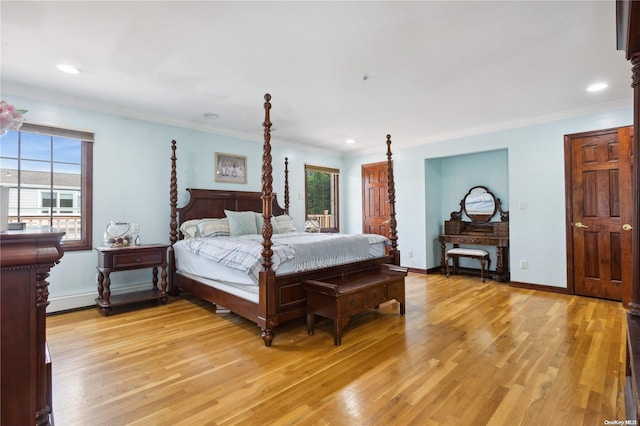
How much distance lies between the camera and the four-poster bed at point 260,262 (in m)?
2.75

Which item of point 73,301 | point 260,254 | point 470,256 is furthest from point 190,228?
point 470,256

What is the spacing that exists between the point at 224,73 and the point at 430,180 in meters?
4.12

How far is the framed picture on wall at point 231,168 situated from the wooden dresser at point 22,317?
4.14 m

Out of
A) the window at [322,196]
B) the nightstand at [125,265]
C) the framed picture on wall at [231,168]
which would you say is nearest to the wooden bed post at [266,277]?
the nightstand at [125,265]

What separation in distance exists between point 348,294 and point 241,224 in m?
2.12

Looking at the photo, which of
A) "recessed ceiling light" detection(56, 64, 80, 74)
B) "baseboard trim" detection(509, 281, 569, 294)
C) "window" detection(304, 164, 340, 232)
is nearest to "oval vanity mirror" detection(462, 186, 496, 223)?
"baseboard trim" detection(509, 281, 569, 294)

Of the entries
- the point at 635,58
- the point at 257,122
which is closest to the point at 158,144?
the point at 257,122

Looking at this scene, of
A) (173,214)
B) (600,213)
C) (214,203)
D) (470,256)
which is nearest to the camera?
(600,213)

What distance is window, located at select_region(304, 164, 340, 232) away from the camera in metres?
6.37

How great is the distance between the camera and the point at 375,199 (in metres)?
6.47

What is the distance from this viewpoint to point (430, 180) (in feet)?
18.9

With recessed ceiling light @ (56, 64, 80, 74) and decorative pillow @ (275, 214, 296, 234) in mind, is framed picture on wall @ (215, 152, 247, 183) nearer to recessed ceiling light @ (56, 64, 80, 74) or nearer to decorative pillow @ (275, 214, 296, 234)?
decorative pillow @ (275, 214, 296, 234)

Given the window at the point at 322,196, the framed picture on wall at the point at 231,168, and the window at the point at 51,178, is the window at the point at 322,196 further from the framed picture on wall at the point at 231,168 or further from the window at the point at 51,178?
the window at the point at 51,178

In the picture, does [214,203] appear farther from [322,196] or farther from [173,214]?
[322,196]
